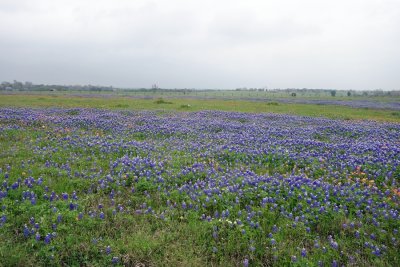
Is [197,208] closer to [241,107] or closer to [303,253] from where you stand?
[303,253]

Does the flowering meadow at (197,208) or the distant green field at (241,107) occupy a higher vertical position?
the distant green field at (241,107)

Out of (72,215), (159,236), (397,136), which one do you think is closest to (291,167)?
(159,236)

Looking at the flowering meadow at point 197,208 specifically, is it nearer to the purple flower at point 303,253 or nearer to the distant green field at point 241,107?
the purple flower at point 303,253

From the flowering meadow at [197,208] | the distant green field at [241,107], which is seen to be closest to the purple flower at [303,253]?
the flowering meadow at [197,208]

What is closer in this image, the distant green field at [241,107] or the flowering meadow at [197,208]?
the flowering meadow at [197,208]

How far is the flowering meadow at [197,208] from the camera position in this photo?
154 inches

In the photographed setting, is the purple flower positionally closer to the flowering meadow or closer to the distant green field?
the flowering meadow

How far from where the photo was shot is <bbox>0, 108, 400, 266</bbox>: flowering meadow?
3920mm

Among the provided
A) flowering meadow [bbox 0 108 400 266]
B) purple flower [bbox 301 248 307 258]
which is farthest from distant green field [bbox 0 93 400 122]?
purple flower [bbox 301 248 307 258]

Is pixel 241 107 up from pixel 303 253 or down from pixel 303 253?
up

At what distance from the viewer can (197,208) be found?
5.06m

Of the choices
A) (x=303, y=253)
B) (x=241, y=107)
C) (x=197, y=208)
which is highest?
(x=241, y=107)

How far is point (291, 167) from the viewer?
7.64 metres

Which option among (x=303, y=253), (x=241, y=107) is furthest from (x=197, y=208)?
(x=241, y=107)
